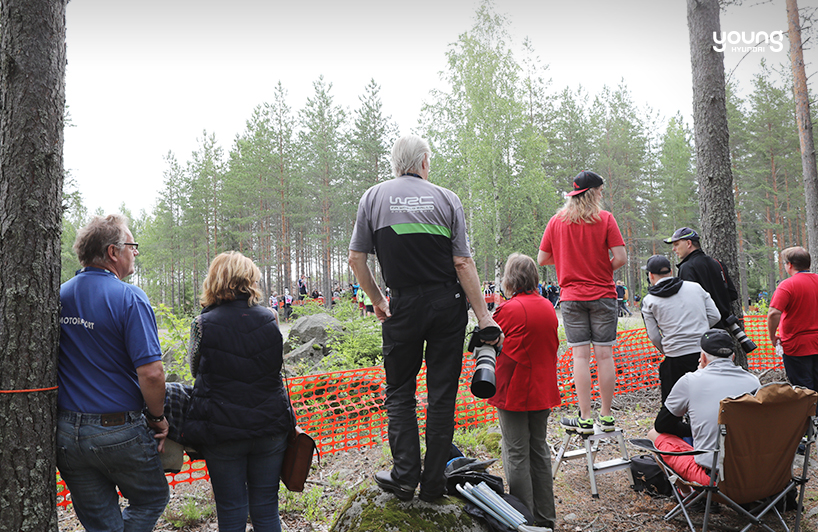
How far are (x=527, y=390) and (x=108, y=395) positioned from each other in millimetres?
2371

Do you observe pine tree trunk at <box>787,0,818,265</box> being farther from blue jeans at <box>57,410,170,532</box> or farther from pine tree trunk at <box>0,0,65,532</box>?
pine tree trunk at <box>0,0,65,532</box>

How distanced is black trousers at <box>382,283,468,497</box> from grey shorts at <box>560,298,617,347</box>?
150cm

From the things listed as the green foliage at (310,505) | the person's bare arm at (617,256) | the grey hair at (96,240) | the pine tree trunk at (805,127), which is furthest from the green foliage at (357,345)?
the pine tree trunk at (805,127)

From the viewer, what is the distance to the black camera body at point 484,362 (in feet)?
7.66

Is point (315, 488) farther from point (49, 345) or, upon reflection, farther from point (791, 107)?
point (791, 107)

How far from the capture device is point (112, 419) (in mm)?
2219

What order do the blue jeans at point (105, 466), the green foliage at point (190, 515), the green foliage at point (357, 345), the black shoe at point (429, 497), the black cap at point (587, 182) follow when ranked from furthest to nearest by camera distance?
the green foliage at point (357, 345), the black cap at point (587, 182), the green foliage at point (190, 515), the black shoe at point (429, 497), the blue jeans at point (105, 466)

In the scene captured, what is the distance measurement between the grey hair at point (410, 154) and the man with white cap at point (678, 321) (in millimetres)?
2715

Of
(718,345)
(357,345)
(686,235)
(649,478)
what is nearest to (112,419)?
(718,345)

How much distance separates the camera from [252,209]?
32031 millimetres

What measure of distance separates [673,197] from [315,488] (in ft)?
104

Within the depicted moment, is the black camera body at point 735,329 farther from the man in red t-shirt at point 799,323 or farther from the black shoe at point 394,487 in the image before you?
the black shoe at point 394,487

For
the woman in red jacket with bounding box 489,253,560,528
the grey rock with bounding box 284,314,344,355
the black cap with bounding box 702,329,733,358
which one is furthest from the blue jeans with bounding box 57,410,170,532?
the grey rock with bounding box 284,314,344,355

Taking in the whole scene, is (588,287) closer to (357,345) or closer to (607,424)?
(607,424)
